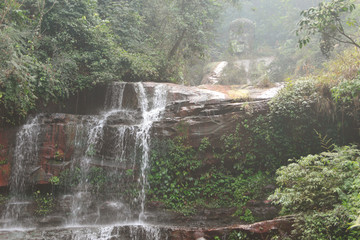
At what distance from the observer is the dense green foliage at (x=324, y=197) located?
17.4ft

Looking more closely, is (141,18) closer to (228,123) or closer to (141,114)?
(141,114)

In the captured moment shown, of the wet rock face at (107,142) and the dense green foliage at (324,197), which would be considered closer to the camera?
the dense green foliage at (324,197)

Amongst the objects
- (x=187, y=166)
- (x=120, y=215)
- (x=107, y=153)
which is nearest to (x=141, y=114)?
(x=107, y=153)

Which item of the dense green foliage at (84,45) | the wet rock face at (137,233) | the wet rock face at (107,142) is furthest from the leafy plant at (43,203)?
the dense green foliage at (84,45)

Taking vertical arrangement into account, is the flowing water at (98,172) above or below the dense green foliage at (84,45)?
below

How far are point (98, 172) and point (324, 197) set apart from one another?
24.1ft

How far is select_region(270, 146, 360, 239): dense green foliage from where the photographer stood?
209 inches

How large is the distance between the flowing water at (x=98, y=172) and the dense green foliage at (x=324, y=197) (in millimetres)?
5028

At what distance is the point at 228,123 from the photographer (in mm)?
10336

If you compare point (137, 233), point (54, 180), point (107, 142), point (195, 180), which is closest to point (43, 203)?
point (54, 180)

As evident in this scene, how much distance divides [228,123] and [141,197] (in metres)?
4.30

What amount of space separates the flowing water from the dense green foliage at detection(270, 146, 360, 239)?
503cm

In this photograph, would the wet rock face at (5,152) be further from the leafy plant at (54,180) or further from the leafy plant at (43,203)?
the leafy plant at (54,180)

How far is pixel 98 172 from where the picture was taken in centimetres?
979
